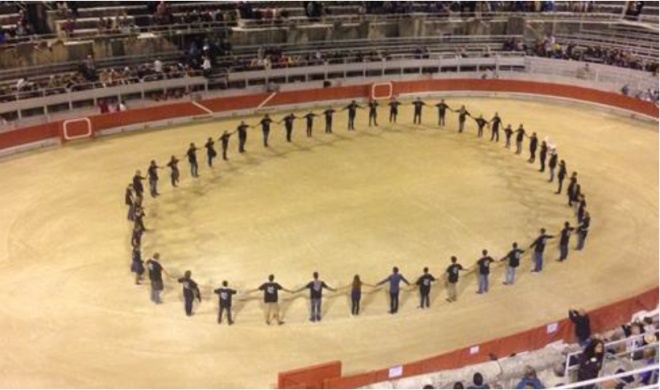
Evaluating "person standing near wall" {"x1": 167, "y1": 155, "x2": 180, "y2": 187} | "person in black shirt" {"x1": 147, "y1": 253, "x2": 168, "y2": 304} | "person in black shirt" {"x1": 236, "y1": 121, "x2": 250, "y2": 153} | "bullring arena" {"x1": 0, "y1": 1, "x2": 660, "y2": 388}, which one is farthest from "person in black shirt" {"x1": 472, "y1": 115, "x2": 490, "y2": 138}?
"person in black shirt" {"x1": 147, "y1": 253, "x2": 168, "y2": 304}

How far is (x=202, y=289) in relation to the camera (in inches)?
741

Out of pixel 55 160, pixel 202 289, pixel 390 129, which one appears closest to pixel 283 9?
pixel 390 129

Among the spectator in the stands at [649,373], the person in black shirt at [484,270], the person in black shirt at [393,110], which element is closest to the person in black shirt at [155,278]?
the person in black shirt at [484,270]

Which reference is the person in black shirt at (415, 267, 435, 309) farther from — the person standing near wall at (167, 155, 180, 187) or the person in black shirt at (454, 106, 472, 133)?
the person in black shirt at (454, 106, 472, 133)

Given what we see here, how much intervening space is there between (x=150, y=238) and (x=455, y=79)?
21774mm

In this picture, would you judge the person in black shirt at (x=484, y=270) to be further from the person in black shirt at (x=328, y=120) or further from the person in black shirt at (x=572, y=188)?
the person in black shirt at (x=328, y=120)

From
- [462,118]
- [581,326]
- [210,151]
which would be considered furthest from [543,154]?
[210,151]

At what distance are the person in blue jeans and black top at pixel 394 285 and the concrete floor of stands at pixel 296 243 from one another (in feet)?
1.11

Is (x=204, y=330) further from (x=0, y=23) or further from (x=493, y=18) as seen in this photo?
(x=493, y=18)

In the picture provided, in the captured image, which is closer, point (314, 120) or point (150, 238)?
point (150, 238)

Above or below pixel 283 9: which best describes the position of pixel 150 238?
below

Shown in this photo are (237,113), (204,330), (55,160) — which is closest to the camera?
(204,330)

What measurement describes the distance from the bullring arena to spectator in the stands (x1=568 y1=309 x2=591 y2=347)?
1.00 feet

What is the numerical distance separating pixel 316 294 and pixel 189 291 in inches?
116
